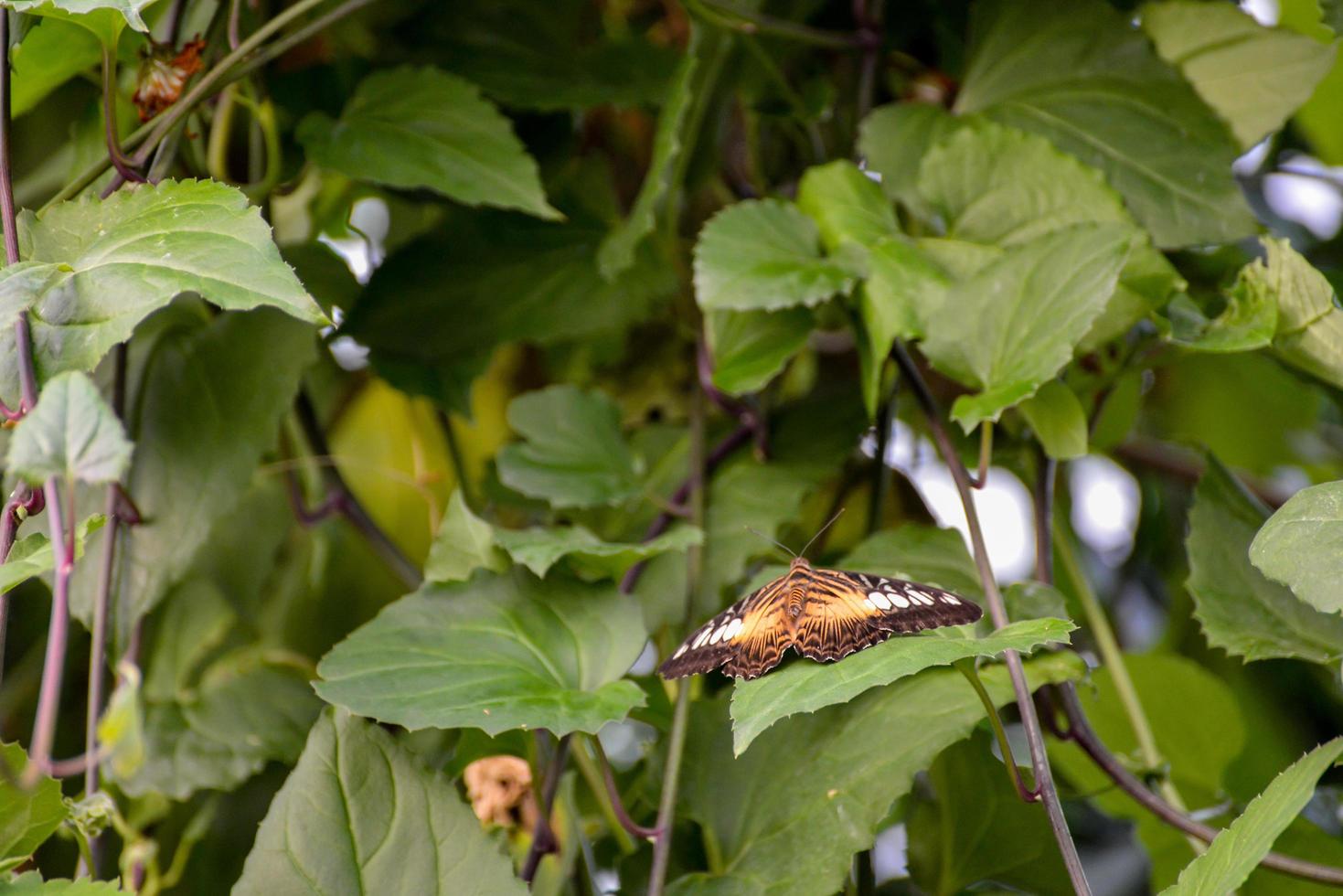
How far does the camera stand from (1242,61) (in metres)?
0.75

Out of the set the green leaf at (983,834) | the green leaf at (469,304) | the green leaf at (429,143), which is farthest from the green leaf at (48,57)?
the green leaf at (983,834)

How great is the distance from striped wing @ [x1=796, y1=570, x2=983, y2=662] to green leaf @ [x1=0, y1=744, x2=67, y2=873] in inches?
13.1

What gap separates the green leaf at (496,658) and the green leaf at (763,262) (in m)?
0.18

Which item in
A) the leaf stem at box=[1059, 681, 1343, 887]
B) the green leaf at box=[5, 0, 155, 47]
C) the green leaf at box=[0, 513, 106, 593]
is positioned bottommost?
the leaf stem at box=[1059, 681, 1343, 887]

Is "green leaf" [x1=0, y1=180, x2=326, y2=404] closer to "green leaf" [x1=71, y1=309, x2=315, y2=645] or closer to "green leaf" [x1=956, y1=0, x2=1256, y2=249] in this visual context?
"green leaf" [x1=71, y1=309, x2=315, y2=645]

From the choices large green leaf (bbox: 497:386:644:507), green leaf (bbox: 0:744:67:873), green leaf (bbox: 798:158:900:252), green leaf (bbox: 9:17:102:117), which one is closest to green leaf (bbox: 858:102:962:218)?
green leaf (bbox: 798:158:900:252)

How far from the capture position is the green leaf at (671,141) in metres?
0.72

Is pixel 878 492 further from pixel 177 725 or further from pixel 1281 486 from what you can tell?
pixel 1281 486

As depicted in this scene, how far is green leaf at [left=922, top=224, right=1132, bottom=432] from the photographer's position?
59cm

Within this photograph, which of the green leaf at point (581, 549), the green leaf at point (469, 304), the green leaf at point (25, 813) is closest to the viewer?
the green leaf at point (25, 813)

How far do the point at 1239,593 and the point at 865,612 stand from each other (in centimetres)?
26

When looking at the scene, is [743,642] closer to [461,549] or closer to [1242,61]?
[461,549]

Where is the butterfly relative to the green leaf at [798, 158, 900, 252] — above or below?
below

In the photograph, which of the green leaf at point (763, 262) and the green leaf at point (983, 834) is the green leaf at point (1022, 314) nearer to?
the green leaf at point (763, 262)
